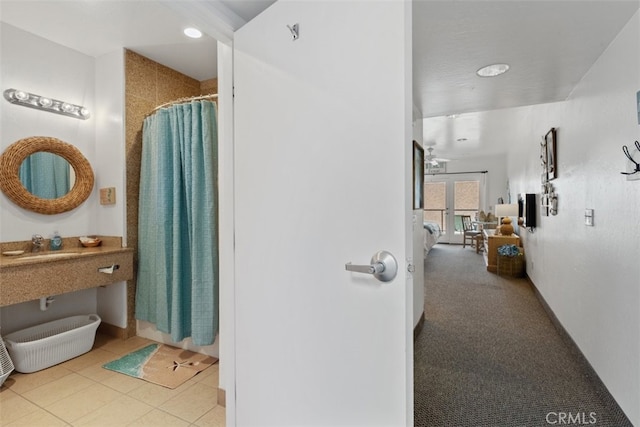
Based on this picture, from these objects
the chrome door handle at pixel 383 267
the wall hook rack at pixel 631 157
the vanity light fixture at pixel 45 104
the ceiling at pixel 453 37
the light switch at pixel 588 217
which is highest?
the ceiling at pixel 453 37

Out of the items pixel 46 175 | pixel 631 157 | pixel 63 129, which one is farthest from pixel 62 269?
pixel 631 157

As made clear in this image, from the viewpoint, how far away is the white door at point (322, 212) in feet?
3.18

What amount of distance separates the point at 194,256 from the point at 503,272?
4916 mm

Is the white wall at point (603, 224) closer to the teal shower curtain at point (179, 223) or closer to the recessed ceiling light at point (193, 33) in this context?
the teal shower curtain at point (179, 223)

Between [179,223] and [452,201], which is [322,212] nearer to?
[179,223]

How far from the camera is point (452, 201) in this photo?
916cm

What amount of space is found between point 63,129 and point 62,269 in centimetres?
124

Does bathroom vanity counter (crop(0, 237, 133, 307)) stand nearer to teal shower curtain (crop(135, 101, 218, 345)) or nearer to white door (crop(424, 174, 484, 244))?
teal shower curtain (crop(135, 101, 218, 345))

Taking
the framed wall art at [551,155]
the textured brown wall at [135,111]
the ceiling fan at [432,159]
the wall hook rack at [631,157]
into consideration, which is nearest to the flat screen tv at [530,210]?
the framed wall art at [551,155]

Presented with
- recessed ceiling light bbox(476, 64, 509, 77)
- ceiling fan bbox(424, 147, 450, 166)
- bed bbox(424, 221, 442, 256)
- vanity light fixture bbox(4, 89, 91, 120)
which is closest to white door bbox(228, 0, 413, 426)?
recessed ceiling light bbox(476, 64, 509, 77)

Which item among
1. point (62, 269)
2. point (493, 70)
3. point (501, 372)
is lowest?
point (501, 372)

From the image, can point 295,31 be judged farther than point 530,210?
No

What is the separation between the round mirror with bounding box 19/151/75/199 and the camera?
245 cm

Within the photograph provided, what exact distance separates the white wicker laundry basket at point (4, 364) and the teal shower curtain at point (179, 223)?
0.81 m
